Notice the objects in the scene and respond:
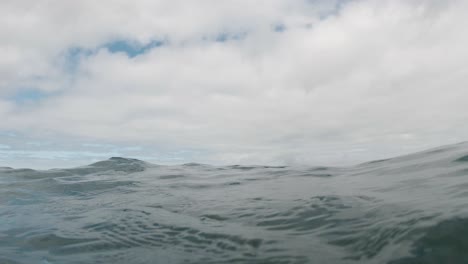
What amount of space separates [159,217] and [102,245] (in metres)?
2.30

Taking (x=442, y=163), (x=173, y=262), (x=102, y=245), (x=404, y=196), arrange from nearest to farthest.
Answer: (x=173, y=262) → (x=102, y=245) → (x=404, y=196) → (x=442, y=163)

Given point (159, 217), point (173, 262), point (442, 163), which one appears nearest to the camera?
point (173, 262)

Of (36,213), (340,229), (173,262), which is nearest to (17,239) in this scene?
(36,213)

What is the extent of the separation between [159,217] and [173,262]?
3.51 metres

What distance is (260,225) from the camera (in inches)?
318

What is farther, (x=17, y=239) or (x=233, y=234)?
(x=17, y=239)

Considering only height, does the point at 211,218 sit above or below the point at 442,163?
below

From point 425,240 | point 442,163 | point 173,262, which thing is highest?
point 442,163

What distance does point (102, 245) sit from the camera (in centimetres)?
746

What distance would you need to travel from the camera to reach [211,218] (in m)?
9.26

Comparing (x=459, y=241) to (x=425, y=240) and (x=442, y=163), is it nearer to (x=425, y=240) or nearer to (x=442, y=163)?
(x=425, y=240)

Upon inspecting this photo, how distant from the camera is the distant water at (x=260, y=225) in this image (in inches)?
230

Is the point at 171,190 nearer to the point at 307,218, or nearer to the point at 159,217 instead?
the point at 159,217

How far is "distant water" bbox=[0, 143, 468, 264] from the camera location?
5836mm
